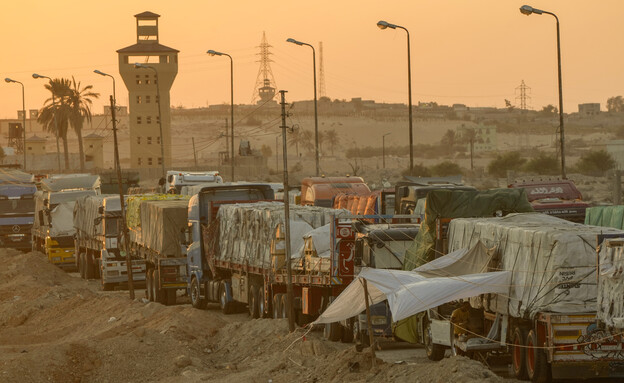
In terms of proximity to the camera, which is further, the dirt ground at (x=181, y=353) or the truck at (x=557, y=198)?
the truck at (x=557, y=198)

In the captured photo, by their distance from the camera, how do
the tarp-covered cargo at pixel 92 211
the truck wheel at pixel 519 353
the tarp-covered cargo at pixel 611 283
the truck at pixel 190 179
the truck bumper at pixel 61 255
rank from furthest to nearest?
the truck bumper at pixel 61 255, the truck at pixel 190 179, the tarp-covered cargo at pixel 92 211, the truck wheel at pixel 519 353, the tarp-covered cargo at pixel 611 283

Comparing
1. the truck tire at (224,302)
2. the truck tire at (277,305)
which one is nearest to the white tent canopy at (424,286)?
the truck tire at (277,305)

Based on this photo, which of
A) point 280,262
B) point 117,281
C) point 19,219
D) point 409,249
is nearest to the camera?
point 409,249

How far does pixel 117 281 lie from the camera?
147ft

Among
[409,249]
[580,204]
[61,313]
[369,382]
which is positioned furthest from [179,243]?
[369,382]

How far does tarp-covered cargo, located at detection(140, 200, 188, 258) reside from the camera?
121 feet

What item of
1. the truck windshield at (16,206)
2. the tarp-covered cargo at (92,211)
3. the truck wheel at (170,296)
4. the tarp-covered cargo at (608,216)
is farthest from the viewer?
the truck windshield at (16,206)

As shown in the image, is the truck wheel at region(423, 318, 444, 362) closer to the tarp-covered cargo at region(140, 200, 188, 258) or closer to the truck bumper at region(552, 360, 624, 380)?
the truck bumper at region(552, 360, 624, 380)

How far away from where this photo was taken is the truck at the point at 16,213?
62.9 m

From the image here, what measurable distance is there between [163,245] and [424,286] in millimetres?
19281

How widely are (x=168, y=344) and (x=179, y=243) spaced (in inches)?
438

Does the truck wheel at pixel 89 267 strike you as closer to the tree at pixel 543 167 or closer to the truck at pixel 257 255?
the truck at pixel 257 255

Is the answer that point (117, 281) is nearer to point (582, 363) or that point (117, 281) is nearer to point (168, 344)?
point (168, 344)

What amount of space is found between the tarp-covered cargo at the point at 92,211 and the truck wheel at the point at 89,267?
45.3 inches
